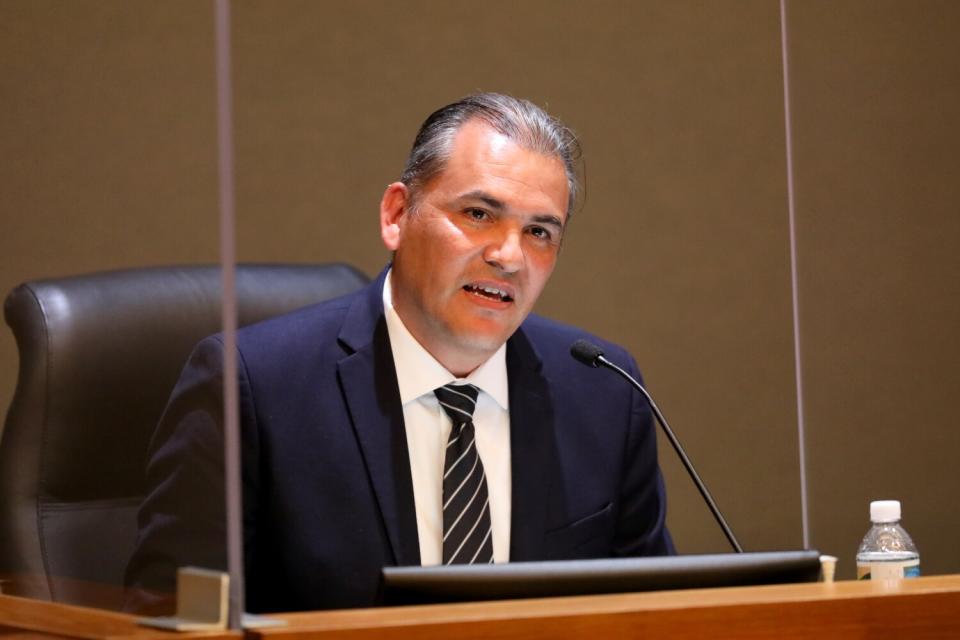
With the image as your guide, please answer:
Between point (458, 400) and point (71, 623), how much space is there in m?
0.96

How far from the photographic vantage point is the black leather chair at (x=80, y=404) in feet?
4.26

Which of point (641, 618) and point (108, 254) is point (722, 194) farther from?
point (641, 618)

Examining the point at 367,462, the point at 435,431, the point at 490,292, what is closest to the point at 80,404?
the point at 367,462

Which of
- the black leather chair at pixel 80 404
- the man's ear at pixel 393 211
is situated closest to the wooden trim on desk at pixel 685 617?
the black leather chair at pixel 80 404

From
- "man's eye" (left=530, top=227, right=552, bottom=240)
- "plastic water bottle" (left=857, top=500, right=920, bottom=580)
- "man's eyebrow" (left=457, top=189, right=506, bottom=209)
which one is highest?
"man's eyebrow" (left=457, top=189, right=506, bottom=209)

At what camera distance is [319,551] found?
5.63 ft

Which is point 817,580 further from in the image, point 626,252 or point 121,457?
point 626,252

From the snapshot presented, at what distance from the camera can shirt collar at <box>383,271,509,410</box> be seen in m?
1.87

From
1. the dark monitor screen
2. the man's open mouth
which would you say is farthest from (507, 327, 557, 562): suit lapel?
the dark monitor screen

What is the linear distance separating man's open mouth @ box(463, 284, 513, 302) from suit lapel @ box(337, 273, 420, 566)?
14 cm

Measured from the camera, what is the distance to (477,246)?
190cm

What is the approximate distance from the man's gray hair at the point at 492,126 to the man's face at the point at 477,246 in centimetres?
1

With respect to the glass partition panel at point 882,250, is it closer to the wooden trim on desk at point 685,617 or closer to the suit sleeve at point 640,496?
the suit sleeve at point 640,496

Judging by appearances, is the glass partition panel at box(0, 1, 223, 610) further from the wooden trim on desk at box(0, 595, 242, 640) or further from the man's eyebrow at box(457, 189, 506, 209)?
the man's eyebrow at box(457, 189, 506, 209)
